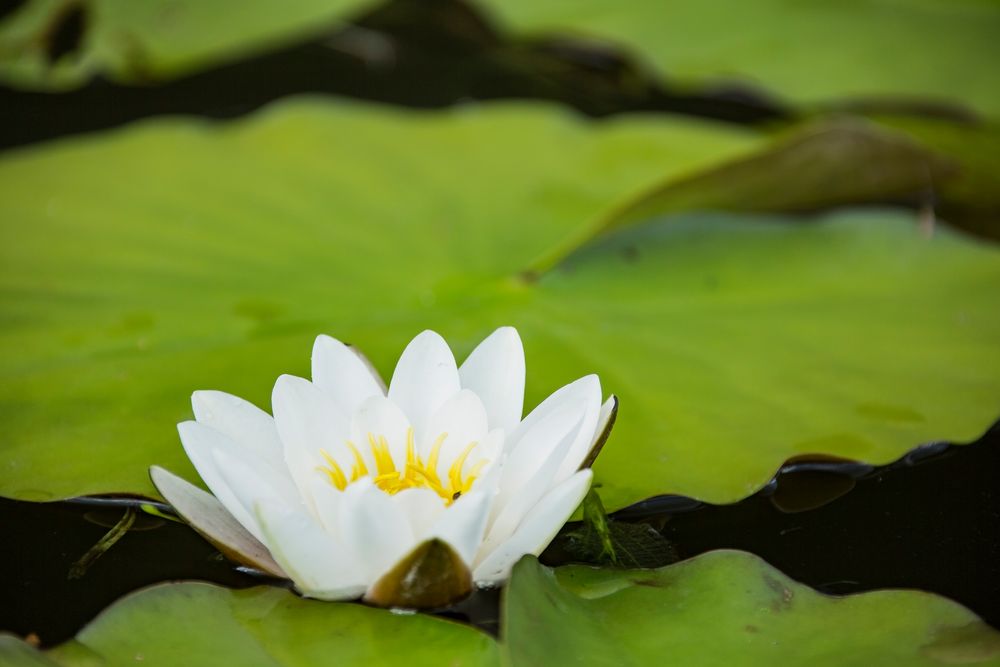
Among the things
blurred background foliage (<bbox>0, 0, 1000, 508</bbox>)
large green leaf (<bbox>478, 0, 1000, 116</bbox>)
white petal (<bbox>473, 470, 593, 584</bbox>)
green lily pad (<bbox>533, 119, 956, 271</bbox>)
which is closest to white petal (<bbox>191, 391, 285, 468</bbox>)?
blurred background foliage (<bbox>0, 0, 1000, 508</bbox>)

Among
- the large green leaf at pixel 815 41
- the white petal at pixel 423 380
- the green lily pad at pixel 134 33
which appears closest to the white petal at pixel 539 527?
the white petal at pixel 423 380

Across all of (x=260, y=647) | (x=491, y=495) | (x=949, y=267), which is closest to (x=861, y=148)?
(x=949, y=267)

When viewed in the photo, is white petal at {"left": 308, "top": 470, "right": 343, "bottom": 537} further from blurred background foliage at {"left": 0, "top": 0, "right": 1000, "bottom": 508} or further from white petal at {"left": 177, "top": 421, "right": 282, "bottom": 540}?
blurred background foliage at {"left": 0, "top": 0, "right": 1000, "bottom": 508}

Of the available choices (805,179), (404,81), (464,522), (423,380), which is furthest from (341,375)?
(404,81)

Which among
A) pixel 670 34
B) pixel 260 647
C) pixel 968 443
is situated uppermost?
pixel 670 34

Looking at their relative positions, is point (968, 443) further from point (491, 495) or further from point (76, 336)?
point (76, 336)

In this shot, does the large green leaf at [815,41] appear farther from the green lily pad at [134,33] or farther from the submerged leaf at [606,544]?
the submerged leaf at [606,544]
